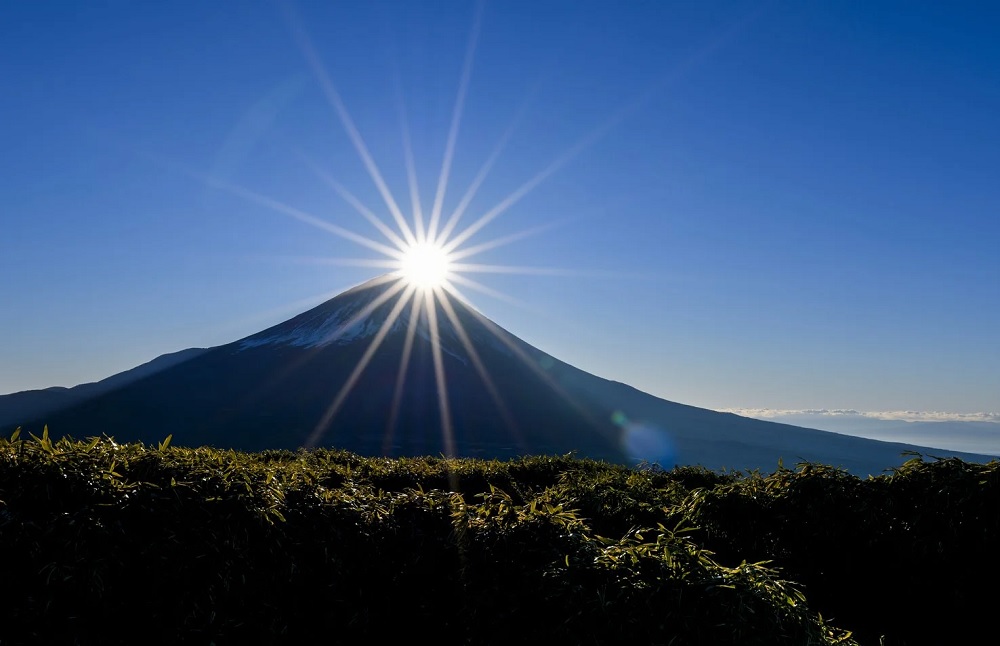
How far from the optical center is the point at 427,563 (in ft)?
21.7

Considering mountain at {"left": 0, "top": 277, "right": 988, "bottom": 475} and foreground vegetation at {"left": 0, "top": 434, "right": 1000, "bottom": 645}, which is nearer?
foreground vegetation at {"left": 0, "top": 434, "right": 1000, "bottom": 645}

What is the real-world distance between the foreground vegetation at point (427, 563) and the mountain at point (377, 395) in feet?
326

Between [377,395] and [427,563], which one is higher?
[377,395]

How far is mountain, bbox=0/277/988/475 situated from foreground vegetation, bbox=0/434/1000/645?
99438 millimetres

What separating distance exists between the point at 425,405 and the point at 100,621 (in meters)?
139

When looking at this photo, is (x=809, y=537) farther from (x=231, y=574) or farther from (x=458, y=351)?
(x=458, y=351)

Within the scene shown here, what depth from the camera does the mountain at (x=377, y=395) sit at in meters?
124

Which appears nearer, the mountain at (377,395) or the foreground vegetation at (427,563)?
the foreground vegetation at (427,563)

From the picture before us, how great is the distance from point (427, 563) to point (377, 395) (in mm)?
141053

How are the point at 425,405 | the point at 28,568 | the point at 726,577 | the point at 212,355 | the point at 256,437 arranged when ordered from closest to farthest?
the point at 28,568 < the point at 726,577 < the point at 256,437 < the point at 425,405 < the point at 212,355

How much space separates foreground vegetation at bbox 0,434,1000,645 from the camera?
518 cm

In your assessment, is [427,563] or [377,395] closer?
[427,563]

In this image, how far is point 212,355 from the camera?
16800cm

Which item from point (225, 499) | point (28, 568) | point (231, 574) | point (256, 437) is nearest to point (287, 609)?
point (231, 574)
